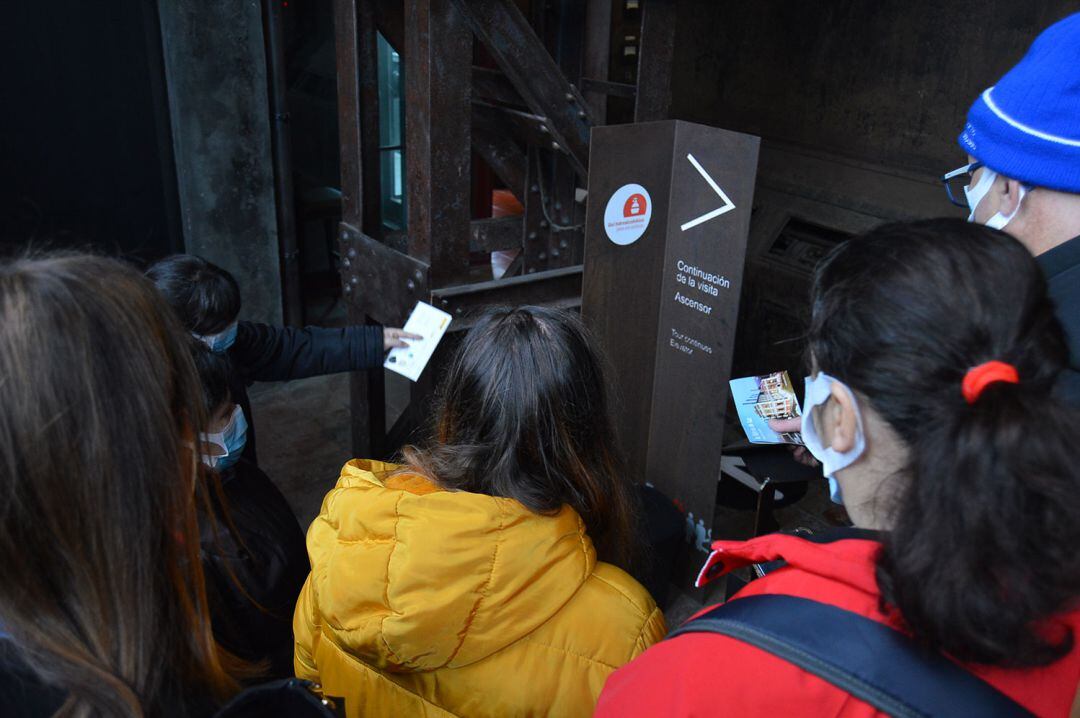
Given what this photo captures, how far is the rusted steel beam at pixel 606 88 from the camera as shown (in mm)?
3207

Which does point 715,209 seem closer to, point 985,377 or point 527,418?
point 527,418

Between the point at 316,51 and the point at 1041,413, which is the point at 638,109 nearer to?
the point at 1041,413

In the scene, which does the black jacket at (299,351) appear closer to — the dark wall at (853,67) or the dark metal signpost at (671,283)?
the dark metal signpost at (671,283)

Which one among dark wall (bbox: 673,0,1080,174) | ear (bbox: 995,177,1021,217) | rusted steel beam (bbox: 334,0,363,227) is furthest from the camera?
dark wall (bbox: 673,0,1080,174)

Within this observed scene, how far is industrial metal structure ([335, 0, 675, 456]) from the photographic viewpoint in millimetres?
2605

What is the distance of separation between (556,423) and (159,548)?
759 millimetres

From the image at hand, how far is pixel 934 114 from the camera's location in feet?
13.9

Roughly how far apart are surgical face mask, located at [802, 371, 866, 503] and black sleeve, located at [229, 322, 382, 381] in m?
1.97

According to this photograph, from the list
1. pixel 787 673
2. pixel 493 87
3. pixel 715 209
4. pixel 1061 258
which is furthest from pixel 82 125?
pixel 787 673

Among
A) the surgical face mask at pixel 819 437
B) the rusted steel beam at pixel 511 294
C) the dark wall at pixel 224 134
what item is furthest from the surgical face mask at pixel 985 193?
the dark wall at pixel 224 134

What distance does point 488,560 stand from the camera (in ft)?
4.31

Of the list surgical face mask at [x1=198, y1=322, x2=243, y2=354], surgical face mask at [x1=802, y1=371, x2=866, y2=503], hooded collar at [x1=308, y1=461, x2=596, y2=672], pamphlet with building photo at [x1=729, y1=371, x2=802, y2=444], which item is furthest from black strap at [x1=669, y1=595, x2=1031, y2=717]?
surgical face mask at [x1=198, y1=322, x2=243, y2=354]

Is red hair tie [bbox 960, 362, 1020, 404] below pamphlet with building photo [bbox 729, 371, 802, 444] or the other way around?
the other way around

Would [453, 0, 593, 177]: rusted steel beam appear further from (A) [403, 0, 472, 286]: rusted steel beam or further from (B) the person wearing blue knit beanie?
(B) the person wearing blue knit beanie
